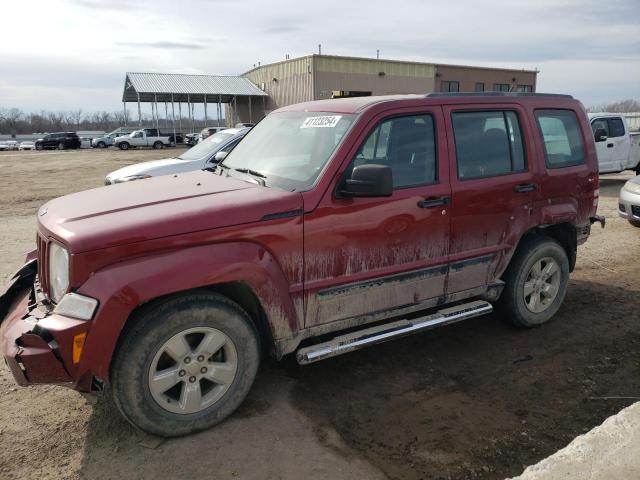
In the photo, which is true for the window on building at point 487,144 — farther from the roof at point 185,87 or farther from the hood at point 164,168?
the roof at point 185,87

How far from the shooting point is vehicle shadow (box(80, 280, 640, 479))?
2.94 m

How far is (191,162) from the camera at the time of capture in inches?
372

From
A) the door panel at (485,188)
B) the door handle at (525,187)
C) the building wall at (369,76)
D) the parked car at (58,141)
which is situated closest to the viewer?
the door panel at (485,188)

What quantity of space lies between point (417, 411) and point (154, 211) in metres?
2.14

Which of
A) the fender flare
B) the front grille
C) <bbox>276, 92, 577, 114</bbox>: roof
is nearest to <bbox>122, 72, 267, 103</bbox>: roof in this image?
<bbox>276, 92, 577, 114</bbox>: roof

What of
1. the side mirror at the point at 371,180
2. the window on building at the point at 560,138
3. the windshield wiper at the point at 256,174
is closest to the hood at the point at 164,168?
the windshield wiper at the point at 256,174

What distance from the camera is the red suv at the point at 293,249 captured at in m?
2.85

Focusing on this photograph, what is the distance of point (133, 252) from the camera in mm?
2863

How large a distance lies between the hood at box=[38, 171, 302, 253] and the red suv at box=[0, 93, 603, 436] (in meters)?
0.01

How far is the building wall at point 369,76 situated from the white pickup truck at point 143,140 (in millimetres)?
12337

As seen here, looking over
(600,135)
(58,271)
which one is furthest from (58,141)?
(58,271)

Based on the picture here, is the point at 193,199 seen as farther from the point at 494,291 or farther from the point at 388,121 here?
the point at 494,291

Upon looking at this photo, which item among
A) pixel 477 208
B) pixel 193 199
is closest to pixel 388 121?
pixel 477 208

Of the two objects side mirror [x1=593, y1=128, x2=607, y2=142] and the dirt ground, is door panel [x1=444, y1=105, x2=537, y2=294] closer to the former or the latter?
the dirt ground
